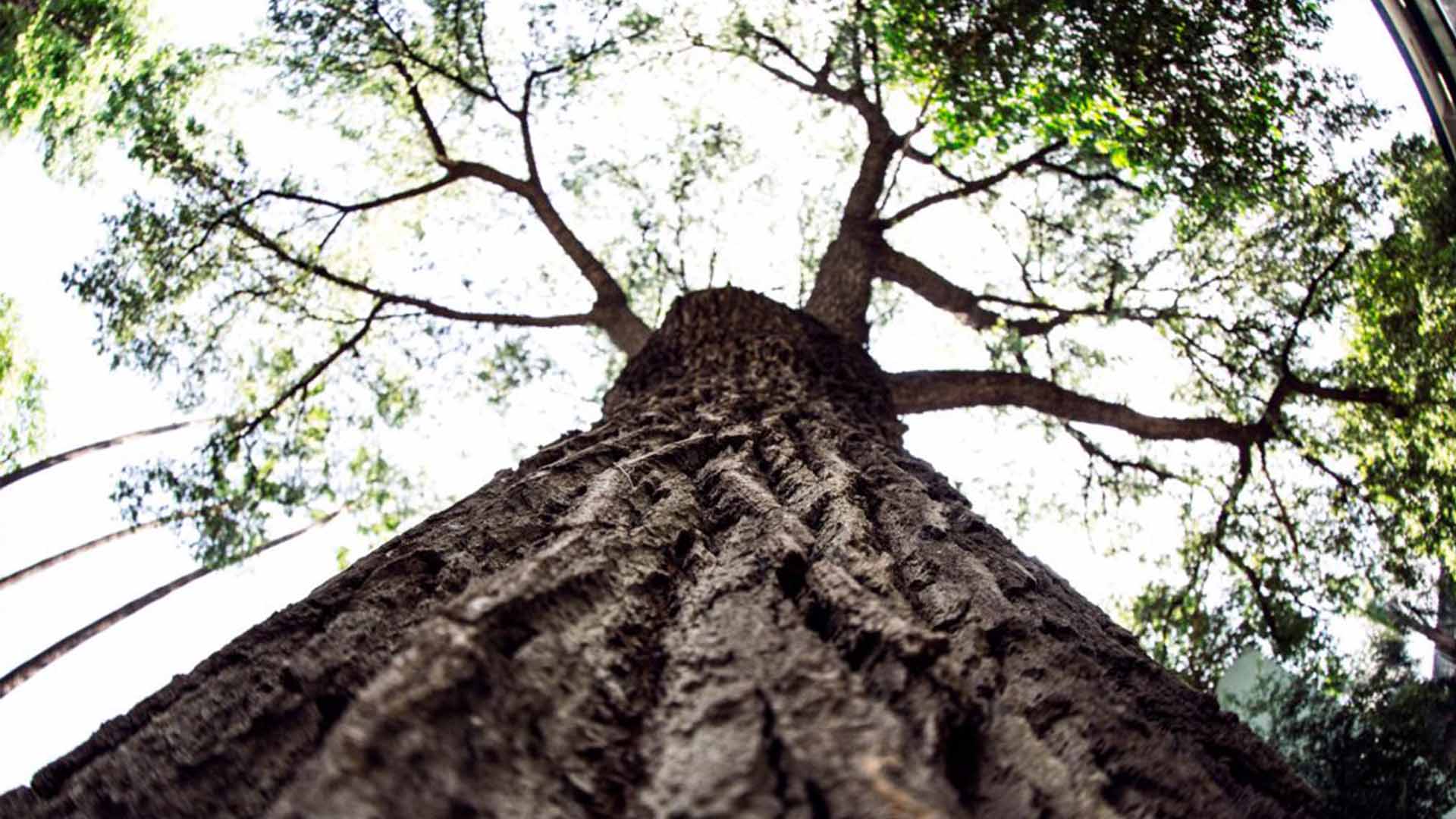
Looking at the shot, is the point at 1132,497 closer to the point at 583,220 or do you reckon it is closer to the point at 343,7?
the point at 583,220

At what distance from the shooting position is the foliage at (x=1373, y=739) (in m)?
7.11

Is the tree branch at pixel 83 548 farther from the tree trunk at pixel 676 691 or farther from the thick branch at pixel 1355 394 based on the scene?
the thick branch at pixel 1355 394

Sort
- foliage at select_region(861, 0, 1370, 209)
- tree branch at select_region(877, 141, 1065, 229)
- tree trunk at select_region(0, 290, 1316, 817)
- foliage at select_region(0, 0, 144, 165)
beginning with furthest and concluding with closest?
tree branch at select_region(877, 141, 1065, 229) < foliage at select_region(0, 0, 144, 165) < foliage at select_region(861, 0, 1370, 209) < tree trunk at select_region(0, 290, 1316, 817)

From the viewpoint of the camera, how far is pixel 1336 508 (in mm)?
7156

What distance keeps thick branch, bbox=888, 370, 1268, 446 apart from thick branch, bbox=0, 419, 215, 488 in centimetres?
625

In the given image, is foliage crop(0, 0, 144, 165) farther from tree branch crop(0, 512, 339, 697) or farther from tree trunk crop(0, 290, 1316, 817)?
tree trunk crop(0, 290, 1316, 817)

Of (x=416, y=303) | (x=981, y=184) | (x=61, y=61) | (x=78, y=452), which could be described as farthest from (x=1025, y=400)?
(x=78, y=452)

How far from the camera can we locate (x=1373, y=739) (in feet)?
24.6

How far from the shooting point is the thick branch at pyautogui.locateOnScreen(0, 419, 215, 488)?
7.48m

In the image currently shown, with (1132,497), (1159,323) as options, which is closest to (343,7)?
(1159,323)

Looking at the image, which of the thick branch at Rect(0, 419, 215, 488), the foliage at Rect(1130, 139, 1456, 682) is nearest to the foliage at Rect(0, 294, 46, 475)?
the thick branch at Rect(0, 419, 215, 488)

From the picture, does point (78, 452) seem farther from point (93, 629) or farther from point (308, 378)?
point (308, 378)

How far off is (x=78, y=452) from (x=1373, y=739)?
1324cm

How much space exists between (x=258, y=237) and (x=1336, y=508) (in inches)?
387
